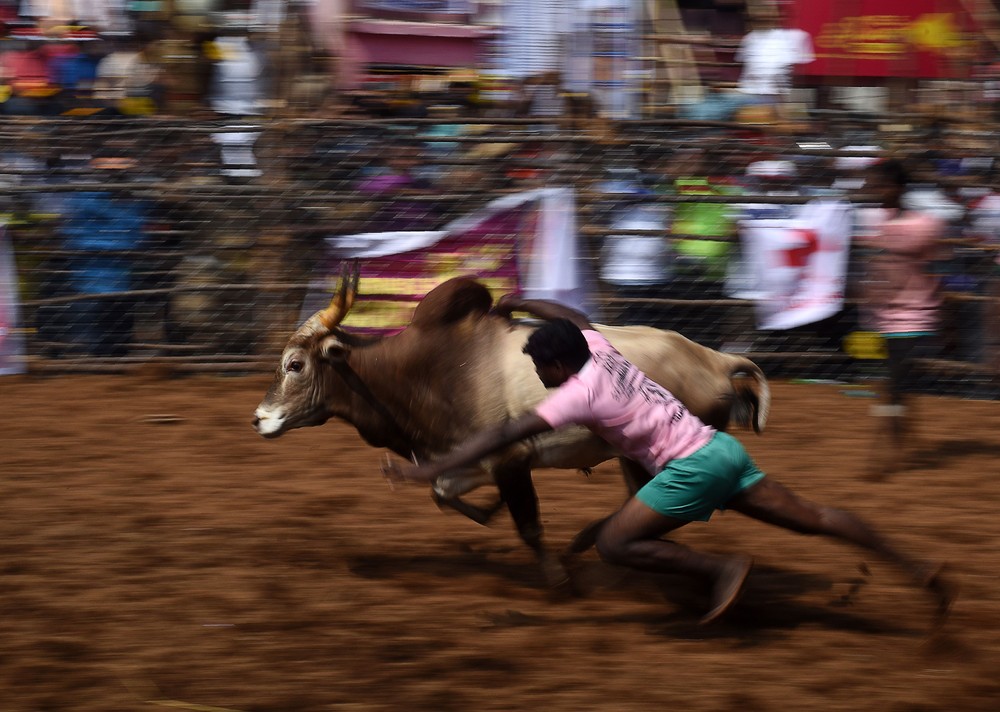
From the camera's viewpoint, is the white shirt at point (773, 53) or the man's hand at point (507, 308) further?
the white shirt at point (773, 53)

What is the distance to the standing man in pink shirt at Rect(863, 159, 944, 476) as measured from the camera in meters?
6.55

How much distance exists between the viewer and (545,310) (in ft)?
16.5

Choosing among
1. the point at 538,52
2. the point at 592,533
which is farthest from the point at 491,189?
the point at 592,533

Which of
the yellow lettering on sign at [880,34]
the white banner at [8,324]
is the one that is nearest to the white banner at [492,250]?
the white banner at [8,324]

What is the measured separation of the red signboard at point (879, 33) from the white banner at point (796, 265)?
2909mm

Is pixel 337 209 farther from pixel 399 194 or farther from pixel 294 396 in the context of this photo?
pixel 294 396

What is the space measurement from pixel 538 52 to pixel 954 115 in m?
3.64

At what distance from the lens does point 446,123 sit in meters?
8.75

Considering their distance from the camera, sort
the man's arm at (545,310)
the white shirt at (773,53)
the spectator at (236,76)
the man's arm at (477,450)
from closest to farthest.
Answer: the man's arm at (477,450) < the man's arm at (545,310) < the spectator at (236,76) < the white shirt at (773,53)

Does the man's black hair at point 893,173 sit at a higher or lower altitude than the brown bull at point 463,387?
higher

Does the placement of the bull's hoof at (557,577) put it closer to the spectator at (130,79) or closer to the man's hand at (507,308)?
the man's hand at (507,308)

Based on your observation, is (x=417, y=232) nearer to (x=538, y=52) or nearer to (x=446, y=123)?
(x=446, y=123)

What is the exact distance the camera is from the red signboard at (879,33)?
36.2ft

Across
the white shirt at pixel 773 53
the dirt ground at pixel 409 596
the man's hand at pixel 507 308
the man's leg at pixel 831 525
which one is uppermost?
the white shirt at pixel 773 53
